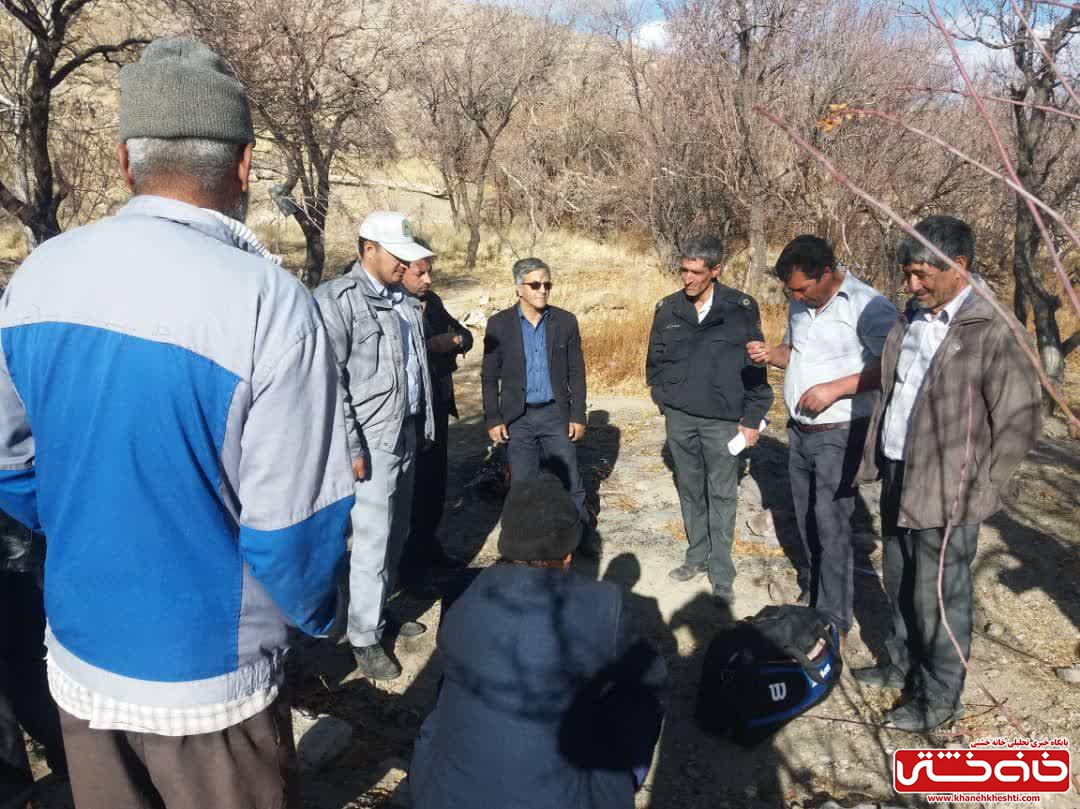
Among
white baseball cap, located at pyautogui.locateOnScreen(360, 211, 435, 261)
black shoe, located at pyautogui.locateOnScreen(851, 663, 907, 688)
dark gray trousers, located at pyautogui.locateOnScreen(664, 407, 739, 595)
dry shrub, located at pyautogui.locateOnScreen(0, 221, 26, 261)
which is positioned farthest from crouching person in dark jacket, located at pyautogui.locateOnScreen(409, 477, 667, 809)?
dry shrub, located at pyautogui.locateOnScreen(0, 221, 26, 261)

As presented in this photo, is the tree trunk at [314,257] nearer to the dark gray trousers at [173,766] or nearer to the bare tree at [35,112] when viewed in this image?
the bare tree at [35,112]

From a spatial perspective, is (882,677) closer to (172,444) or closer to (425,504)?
(425,504)

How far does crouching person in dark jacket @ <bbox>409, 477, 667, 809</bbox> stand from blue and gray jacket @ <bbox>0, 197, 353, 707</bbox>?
0.51 meters

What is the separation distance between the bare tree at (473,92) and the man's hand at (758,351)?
16.1 meters

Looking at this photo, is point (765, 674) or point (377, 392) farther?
point (377, 392)

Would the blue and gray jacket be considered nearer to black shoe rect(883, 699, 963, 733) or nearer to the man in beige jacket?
the man in beige jacket

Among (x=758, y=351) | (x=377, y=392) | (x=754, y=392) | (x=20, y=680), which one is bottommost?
(x=20, y=680)

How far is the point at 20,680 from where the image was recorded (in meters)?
2.68

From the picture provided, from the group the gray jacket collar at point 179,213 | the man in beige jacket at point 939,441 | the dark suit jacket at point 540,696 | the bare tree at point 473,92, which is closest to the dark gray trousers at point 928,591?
the man in beige jacket at point 939,441

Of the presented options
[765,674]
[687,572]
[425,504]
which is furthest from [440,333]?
[765,674]

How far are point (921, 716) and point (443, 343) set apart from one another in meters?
2.96

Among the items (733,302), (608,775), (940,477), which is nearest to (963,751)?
(940,477)

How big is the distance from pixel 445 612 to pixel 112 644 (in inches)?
33.2

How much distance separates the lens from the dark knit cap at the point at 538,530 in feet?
6.57
